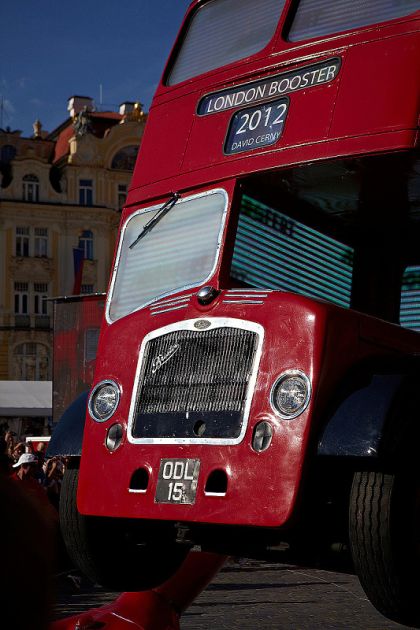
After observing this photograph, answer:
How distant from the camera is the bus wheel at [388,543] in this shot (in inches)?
195

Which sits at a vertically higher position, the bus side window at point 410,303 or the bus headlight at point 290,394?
the bus side window at point 410,303

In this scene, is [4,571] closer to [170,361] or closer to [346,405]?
[346,405]

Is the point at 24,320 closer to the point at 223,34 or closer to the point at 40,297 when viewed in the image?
the point at 40,297

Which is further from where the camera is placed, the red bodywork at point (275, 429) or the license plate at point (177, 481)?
the license plate at point (177, 481)

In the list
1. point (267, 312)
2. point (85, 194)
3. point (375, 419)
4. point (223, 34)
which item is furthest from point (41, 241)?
point (375, 419)

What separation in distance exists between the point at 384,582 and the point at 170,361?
64.8 inches

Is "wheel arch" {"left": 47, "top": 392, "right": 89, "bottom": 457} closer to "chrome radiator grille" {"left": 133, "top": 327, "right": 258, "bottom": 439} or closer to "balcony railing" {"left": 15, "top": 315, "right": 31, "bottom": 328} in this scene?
"chrome radiator grille" {"left": 133, "top": 327, "right": 258, "bottom": 439}

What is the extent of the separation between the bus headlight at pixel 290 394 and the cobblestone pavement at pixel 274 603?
691cm

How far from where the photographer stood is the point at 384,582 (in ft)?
16.3

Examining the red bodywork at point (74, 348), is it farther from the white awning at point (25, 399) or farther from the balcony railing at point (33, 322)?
the balcony railing at point (33, 322)

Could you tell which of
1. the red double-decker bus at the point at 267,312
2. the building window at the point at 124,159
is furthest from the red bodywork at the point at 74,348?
the building window at the point at 124,159

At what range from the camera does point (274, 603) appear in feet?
45.7

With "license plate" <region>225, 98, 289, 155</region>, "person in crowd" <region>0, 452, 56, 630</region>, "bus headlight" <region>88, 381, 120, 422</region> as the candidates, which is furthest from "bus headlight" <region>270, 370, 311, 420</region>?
"person in crowd" <region>0, 452, 56, 630</region>

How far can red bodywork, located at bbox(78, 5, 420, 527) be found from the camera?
5285mm
